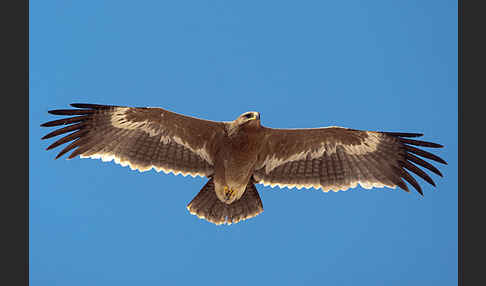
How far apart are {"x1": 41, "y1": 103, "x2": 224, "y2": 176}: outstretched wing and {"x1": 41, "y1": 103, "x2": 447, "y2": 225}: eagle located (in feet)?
0.04

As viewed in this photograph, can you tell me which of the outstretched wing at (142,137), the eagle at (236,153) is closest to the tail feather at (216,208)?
the eagle at (236,153)

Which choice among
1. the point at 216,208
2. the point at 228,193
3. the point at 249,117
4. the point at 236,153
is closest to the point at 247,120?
the point at 249,117

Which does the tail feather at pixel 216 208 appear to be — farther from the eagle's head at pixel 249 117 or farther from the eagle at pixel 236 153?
the eagle's head at pixel 249 117

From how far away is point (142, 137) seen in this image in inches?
227

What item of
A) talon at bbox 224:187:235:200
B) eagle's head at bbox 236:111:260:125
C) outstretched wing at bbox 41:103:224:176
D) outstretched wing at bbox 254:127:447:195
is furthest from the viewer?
talon at bbox 224:187:235:200

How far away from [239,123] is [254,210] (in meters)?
1.33

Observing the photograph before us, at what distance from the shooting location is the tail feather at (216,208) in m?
5.95

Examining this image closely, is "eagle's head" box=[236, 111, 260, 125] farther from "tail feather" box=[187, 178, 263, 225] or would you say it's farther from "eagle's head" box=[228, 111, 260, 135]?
"tail feather" box=[187, 178, 263, 225]

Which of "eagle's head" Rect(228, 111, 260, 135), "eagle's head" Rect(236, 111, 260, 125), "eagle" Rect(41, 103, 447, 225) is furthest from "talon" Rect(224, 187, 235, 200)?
"eagle's head" Rect(236, 111, 260, 125)

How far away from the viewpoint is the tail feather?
595 cm

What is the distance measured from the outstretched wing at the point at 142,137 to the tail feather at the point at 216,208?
311 mm

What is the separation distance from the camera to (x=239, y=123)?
536 centimetres

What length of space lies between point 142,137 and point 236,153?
1217 mm

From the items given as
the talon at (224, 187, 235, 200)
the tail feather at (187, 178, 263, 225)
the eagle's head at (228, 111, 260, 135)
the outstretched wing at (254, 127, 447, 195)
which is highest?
the eagle's head at (228, 111, 260, 135)
